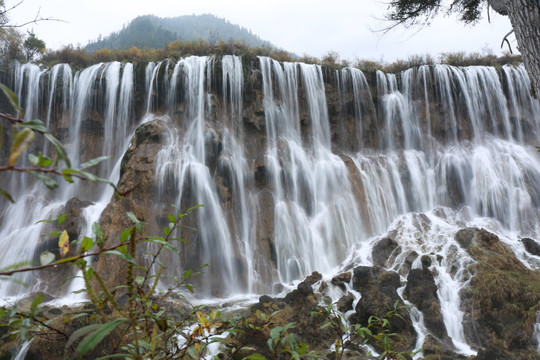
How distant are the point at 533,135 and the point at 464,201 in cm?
565

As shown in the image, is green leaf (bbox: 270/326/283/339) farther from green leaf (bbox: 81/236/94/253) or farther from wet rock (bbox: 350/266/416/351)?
wet rock (bbox: 350/266/416/351)

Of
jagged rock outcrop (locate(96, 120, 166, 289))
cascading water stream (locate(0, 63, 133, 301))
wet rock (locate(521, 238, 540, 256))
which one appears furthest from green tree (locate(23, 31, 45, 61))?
wet rock (locate(521, 238, 540, 256))

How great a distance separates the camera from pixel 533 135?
51.5ft

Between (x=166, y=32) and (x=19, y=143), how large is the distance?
83.7m

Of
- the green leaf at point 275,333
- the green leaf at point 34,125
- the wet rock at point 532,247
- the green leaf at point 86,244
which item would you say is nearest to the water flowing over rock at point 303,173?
the wet rock at point 532,247

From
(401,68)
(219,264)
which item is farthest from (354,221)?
(401,68)

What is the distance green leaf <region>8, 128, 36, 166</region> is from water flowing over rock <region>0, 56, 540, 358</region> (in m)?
6.99

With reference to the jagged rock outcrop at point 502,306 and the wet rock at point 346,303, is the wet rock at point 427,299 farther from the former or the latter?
the wet rock at point 346,303

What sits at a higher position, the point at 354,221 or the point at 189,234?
the point at 189,234

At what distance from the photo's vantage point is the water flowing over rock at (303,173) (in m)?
9.70

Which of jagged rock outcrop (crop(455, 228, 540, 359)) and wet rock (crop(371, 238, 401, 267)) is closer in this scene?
jagged rock outcrop (crop(455, 228, 540, 359))

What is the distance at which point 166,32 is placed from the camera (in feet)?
243

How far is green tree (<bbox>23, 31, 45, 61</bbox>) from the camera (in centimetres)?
1503

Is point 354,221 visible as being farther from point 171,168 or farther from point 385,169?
point 171,168
